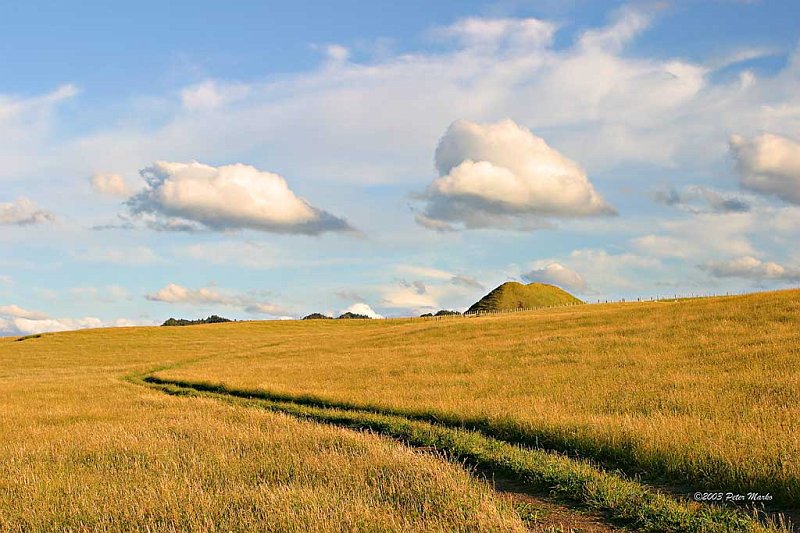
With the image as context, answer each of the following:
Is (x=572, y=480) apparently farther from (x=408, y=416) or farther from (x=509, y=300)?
(x=509, y=300)

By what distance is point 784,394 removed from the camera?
17531mm

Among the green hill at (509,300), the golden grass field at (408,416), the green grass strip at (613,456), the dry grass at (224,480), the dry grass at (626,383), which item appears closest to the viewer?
the dry grass at (224,480)

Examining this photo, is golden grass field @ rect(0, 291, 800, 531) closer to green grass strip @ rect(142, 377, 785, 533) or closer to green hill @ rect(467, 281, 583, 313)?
green grass strip @ rect(142, 377, 785, 533)

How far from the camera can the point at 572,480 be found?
1050 cm

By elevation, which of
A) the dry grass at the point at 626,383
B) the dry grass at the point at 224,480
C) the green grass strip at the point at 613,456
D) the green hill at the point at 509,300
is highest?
the green hill at the point at 509,300

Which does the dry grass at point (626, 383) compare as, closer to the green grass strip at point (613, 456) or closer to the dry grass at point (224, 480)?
the green grass strip at point (613, 456)

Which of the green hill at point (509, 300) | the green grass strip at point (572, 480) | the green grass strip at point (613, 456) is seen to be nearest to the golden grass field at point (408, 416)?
the green grass strip at point (613, 456)

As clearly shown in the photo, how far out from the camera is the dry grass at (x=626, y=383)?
11766 millimetres

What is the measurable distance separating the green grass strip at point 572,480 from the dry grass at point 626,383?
1163mm

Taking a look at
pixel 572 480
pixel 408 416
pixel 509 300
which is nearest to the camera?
pixel 572 480

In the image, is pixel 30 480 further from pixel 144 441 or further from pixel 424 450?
pixel 424 450

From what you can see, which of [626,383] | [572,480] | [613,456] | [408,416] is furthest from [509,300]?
[572,480]

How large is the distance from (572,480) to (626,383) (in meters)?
12.2

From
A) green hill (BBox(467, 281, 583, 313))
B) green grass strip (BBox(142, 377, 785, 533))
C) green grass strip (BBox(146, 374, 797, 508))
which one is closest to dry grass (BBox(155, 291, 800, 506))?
green grass strip (BBox(146, 374, 797, 508))
